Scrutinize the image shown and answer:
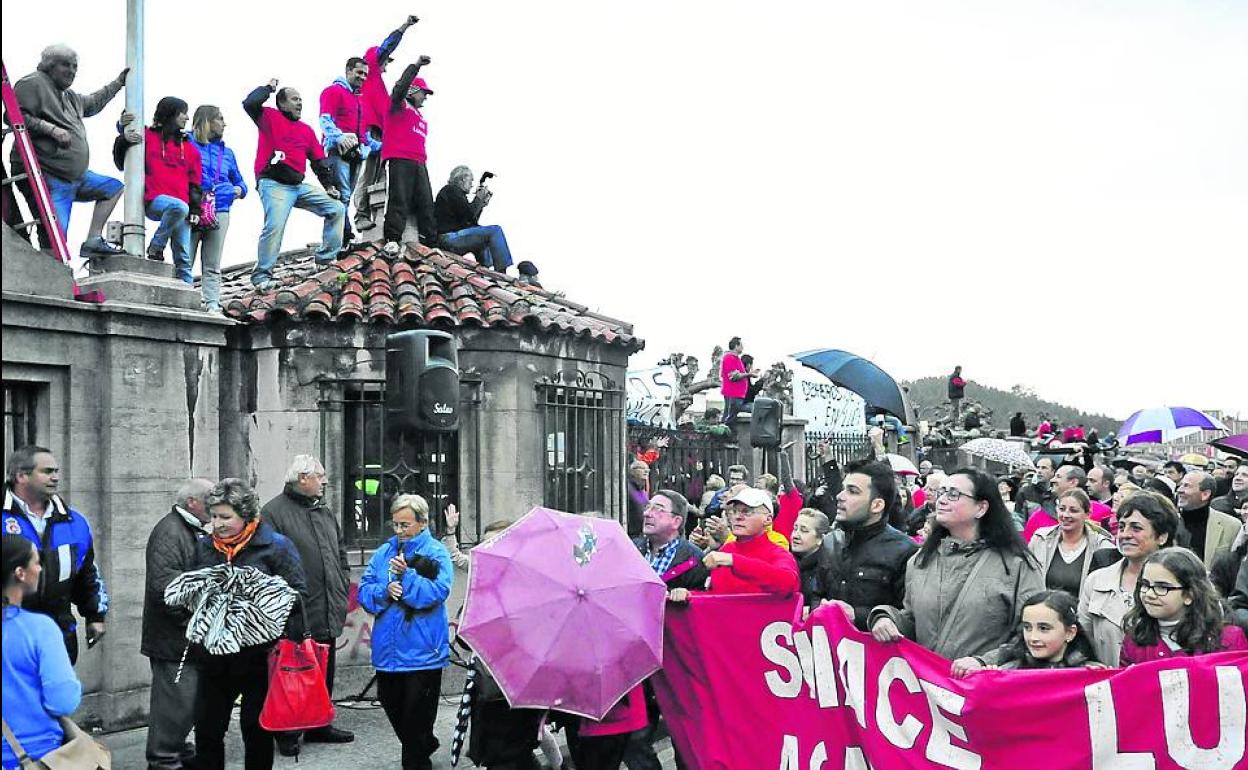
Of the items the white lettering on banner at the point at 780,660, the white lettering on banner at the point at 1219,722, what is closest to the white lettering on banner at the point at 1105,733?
the white lettering on banner at the point at 1219,722

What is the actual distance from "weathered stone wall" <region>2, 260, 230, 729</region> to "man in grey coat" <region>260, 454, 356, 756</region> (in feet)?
4.24

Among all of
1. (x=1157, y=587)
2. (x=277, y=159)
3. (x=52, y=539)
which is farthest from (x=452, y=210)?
(x=1157, y=587)

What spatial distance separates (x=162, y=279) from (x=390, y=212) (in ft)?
13.2

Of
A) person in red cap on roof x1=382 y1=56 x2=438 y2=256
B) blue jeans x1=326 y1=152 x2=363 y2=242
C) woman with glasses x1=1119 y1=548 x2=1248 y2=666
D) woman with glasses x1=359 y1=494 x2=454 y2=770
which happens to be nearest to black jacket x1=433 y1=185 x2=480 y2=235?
person in red cap on roof x1=382 y1=56 x2=438 y2=256

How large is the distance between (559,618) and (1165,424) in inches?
665

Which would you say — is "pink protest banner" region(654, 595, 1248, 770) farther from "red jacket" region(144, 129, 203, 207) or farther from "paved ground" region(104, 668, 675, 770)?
"red jacket" region(144, 129, 203, 207)

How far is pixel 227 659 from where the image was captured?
643cm

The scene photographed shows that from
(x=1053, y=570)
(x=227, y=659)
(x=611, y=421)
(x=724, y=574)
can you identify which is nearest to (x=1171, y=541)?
(x=1053, y=570)

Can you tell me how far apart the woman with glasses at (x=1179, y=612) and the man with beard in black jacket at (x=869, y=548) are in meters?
1.35

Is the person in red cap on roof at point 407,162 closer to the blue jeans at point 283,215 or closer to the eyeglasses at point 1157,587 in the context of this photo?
the blue jeans at point 283,215

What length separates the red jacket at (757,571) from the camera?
6.34m

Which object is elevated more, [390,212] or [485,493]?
[390,212]

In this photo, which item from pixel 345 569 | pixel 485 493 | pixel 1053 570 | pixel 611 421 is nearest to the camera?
pixel 1053 570

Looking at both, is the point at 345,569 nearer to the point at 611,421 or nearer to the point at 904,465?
the point at 611,421
